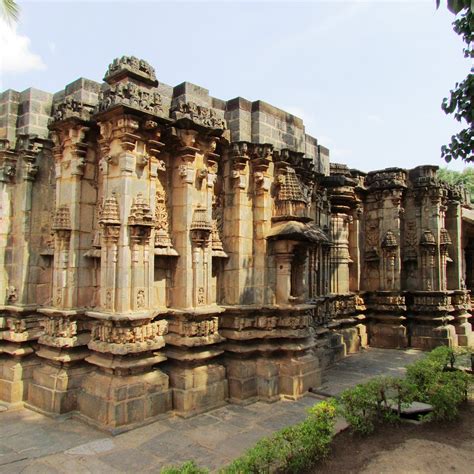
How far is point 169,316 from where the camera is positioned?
29.1 feet

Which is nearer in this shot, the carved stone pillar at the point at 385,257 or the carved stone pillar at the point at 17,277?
the carved stone pillar at the point at 17,277

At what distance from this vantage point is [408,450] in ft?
19.9

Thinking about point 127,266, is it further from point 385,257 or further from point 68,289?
point 385,257

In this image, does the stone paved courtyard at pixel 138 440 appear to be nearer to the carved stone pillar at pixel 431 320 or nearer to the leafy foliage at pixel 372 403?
the leafy foliage at pixel 372 403

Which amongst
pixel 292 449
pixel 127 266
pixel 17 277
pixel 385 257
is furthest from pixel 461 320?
pixel 17 277

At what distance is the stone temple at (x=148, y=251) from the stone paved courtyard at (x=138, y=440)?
1.08 ft

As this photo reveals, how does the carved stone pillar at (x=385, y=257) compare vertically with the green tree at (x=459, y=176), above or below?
below

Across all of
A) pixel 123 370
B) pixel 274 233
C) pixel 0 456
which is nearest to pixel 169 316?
pixel 123 370

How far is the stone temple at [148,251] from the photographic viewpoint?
26.1 ft

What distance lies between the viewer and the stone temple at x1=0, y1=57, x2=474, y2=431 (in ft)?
26.1

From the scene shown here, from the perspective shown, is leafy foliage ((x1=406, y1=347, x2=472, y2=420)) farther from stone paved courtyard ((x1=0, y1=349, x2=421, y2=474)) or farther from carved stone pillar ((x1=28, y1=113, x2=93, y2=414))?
carved stone pillar ((x1=28, y1=113, x2=93, y2=414))

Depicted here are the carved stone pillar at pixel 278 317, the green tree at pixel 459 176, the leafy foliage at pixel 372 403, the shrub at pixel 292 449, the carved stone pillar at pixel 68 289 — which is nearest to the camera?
the shrub at pixel 292 449

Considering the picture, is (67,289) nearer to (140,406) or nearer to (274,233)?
(140,406)

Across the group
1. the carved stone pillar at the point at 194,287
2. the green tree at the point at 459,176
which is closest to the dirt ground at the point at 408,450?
the carved stone pillar at the point at 194,287
